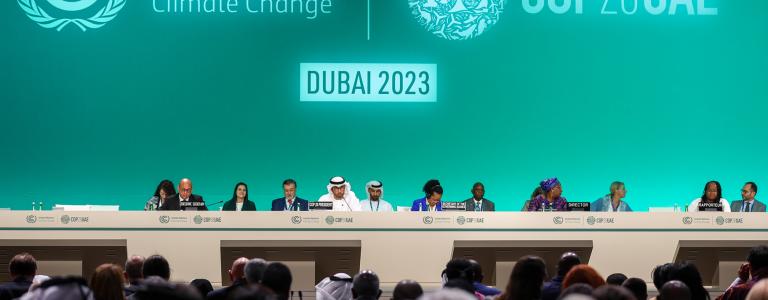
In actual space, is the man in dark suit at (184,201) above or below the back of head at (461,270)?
above

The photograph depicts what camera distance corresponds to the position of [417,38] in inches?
455

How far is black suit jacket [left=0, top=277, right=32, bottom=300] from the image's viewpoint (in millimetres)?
5102

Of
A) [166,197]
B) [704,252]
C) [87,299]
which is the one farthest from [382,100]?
[87,299]

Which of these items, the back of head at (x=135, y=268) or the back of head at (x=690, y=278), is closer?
the back of head at (x=690, y=278)

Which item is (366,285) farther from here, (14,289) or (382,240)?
(382,240)

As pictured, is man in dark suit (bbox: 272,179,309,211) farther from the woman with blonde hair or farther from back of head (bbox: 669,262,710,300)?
back of head (bbox: 669,262,710,300)

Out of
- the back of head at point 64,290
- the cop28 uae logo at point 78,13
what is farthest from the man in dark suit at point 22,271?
the cop28 uae logo at point 78,13

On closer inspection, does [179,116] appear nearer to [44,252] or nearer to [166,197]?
[166,197]

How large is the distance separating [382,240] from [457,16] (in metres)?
3.60

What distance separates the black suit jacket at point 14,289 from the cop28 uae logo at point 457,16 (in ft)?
22.5

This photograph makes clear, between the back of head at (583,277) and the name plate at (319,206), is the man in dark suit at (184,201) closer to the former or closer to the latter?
the name plate at (319,206)

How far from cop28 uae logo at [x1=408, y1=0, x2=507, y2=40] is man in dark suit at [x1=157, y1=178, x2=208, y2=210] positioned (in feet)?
11.3

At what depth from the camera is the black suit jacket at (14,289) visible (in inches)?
201

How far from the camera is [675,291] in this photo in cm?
464
